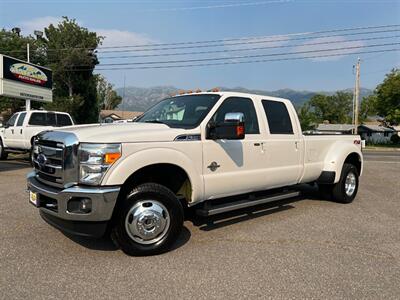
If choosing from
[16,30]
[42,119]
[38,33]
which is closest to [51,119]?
[42,119]

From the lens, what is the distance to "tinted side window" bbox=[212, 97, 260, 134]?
199 inches

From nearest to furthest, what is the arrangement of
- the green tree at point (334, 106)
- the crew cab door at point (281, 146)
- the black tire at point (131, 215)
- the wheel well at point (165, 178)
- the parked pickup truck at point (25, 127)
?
the black tire at point (131, 215), the wheel well at point (165, 178), the crew cab door at point (281, 146), the parked pickup truck at point (25, 127), the green tree at point (334, 106)

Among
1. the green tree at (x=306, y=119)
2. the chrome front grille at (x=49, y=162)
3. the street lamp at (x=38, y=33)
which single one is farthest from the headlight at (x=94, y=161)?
the street lamp at (x=38, y=33)

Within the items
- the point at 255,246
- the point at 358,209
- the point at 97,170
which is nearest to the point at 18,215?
the point at 97,170

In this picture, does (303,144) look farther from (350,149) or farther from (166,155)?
(166,155)

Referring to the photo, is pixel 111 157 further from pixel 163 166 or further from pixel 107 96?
pixel 107 96

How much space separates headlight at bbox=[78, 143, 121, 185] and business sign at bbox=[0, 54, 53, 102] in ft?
53.4

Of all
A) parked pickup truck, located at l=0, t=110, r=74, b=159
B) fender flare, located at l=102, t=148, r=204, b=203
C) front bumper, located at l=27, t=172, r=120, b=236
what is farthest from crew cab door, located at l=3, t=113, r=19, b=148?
fender flare, located at l=102, t=148, r=204, b=203

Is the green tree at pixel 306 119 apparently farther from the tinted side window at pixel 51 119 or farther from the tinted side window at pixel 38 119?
the tinted side window at pixel 38 119

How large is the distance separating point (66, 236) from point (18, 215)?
1.56 meters

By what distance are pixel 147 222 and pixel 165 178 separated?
72cm

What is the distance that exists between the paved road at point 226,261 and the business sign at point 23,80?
14000mm

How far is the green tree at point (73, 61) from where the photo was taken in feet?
129

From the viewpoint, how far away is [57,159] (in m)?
4.09
